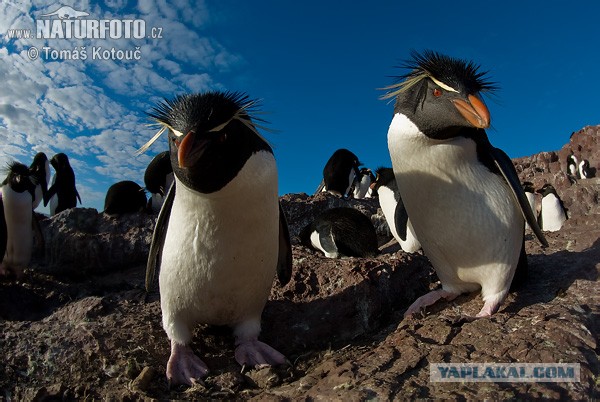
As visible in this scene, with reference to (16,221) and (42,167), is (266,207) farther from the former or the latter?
(42,167)

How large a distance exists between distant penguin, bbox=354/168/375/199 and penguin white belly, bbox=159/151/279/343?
463 inches

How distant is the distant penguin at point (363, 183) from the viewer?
14.7 metres

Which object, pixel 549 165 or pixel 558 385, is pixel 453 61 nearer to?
pixel 558 385

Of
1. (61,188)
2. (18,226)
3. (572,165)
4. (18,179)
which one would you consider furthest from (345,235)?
(572,165)

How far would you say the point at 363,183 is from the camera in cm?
1549

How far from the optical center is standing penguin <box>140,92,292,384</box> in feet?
7.86

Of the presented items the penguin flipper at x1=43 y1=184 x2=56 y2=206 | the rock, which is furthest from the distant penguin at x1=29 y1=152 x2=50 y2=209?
the rock

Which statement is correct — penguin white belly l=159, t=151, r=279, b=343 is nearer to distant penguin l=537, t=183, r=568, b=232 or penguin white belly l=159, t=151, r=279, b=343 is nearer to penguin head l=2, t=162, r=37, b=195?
penguin head l=2, t=162, r=37, b=195

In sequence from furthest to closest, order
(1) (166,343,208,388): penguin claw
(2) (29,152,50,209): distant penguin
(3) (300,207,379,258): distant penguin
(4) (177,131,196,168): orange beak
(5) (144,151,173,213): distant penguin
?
(2) (29,152,50,209): distant penguin < (5) (144,151,173,213): distant penguin < (3) (300,207,379,258): distant penguin < (1) (166,343,208,388): penguin claw < (4) (177,131,196,168): orange beak

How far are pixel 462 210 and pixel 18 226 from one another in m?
6.54

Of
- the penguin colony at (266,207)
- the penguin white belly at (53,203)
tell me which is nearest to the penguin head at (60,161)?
the penguin white belly at (53,203)

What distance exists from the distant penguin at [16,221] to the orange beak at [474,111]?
248 inches

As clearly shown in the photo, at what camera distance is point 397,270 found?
138 inches

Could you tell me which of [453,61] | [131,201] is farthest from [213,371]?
[131,201]
